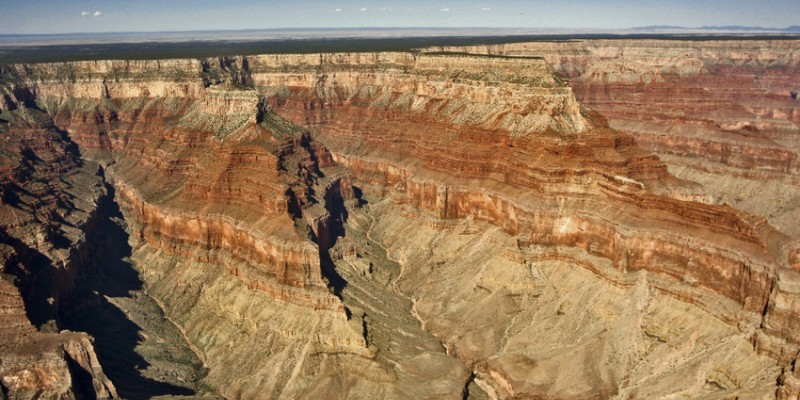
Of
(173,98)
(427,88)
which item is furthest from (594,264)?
(173,98)

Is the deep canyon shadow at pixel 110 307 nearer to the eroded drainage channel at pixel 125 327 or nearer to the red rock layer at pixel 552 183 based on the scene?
the eroded drainage channel at pixel 125 327

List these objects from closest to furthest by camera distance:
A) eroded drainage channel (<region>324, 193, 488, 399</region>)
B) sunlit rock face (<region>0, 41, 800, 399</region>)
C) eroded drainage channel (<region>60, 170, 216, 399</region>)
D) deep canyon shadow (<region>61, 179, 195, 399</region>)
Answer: deep canyon shadow (<region>61, 179, 195, 399</region>) → sunlit rock face (<region>0, 41, 800, 399</region>) → eroded drainage channel (<region>60, 170, 216, 399</region>) → eroded drainage channel (<region>324, 193, 488, 399</region>)

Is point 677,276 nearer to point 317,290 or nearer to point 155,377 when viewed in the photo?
point 317,290

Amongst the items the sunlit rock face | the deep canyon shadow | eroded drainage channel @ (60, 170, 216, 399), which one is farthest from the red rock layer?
the deep canyon shadow

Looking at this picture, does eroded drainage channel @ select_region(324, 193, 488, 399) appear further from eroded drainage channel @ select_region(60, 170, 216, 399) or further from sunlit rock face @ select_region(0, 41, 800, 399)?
eroded drainage channel @ select_region(60, 170, 216, 399)

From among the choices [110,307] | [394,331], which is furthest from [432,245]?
[110,307]

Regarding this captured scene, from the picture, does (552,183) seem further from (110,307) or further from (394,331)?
(110,307)

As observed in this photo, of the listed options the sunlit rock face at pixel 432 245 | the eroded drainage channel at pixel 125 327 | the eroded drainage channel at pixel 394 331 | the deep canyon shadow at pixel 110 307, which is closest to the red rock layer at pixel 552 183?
the sunlit rock face at pixel 432 245

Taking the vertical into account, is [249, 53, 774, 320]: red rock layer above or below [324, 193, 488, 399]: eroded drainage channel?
above
